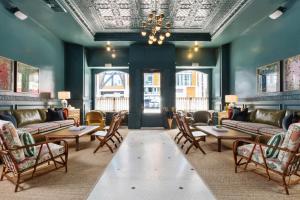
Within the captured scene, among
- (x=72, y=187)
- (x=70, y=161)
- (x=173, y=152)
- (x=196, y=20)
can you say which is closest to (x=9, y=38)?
(x=70, y=161)

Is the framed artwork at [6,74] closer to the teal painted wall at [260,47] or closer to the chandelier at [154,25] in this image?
the chandelier at [154,25]

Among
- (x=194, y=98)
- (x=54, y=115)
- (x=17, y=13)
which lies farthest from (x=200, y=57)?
(x=17, y=13)

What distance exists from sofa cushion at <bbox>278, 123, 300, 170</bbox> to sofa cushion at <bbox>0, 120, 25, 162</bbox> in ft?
11.9

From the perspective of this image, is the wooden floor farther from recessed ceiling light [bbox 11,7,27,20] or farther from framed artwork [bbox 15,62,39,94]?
recessed ceiling light [bbox 11,7,27,20]

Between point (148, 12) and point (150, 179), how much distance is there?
536cm

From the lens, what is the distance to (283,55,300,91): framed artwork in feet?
16.6

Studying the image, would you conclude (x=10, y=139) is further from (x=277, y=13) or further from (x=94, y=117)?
(x=277, y=13)

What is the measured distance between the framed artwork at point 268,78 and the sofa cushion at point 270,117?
74 cm

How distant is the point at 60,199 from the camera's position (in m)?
2.56

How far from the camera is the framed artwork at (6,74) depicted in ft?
16.9

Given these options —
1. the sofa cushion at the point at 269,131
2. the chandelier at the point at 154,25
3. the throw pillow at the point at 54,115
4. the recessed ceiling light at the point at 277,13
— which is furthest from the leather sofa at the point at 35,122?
the recessed ceiling light at the point at 277,13

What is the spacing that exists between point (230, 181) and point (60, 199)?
95.4 inches

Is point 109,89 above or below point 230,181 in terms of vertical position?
above

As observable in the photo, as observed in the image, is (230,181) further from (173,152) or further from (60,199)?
(60,199)
